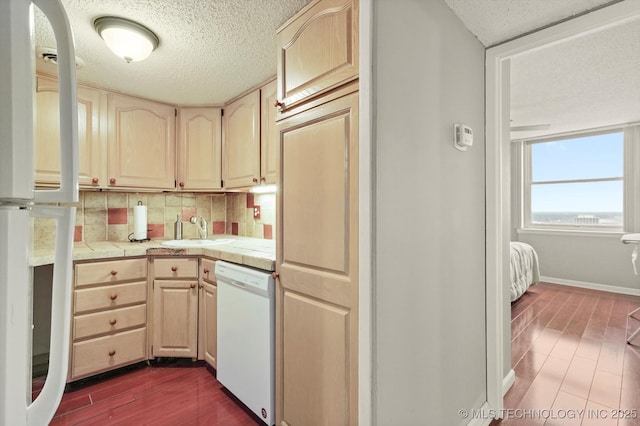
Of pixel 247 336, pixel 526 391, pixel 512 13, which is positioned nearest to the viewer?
pixel 512 13

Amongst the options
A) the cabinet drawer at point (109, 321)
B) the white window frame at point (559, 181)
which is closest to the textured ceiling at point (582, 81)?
the white window frame at point (559, 181)

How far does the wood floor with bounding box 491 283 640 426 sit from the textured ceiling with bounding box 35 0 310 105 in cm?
247

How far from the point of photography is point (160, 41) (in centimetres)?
171

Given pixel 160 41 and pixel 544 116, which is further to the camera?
pixel 544 116

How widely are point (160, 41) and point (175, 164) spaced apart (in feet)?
3.81

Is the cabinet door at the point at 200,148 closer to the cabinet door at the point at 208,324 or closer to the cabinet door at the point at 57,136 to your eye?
the cabinet door at the point at 57,136

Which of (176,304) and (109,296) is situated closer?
(109,296)

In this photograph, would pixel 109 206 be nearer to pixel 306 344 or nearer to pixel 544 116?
pixel 306 344

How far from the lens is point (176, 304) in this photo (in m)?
2.21

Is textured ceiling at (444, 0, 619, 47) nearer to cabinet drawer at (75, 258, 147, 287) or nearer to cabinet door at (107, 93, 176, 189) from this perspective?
cabinet door at (107, 93, 176, 189)

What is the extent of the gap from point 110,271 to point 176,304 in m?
0.48

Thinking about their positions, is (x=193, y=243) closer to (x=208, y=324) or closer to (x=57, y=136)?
(x=208, y=324)

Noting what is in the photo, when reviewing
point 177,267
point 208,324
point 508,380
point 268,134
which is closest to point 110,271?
point 177,267

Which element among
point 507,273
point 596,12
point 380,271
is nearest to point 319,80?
point 380,271
